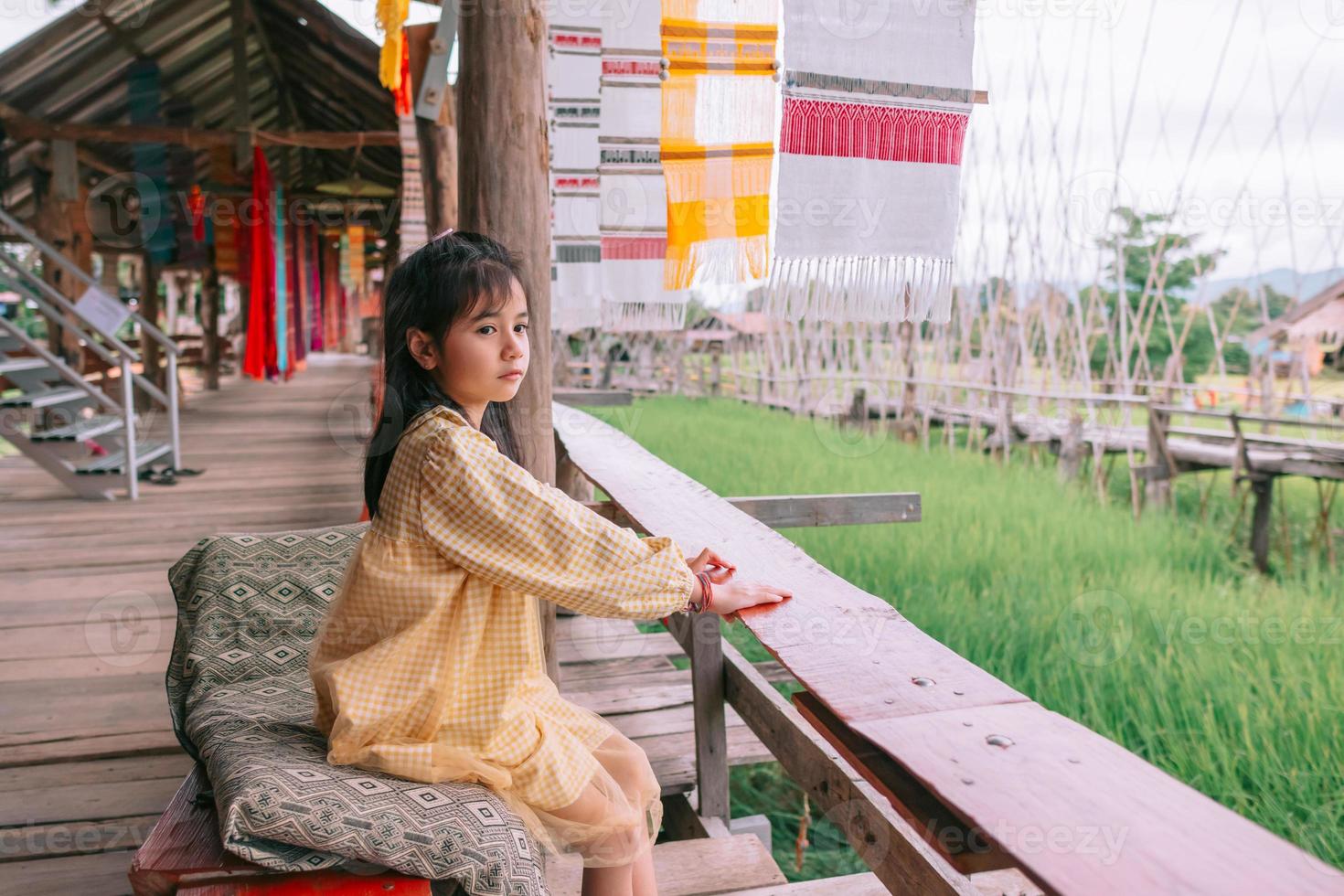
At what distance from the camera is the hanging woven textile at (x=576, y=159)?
2.66 metres

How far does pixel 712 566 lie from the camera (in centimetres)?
149

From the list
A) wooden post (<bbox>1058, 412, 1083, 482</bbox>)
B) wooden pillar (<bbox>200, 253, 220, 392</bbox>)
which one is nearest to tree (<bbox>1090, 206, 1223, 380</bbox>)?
wooden post (<bbox>1058, 412, 1083, 482</bbox>)

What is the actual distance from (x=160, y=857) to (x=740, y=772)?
2.42 m

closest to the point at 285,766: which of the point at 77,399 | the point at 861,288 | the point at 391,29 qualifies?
the point at 861,288

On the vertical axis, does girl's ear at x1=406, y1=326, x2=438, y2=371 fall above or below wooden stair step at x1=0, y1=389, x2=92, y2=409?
above

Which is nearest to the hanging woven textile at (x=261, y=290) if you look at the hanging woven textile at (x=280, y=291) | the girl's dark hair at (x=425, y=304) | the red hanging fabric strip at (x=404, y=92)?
the hanging woven textile at (x=280, y=291)

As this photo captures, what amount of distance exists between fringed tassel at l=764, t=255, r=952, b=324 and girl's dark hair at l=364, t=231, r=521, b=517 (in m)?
0.94

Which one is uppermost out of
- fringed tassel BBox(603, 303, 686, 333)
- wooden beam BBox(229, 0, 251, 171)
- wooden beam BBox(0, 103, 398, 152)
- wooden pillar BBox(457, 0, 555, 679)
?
wooden beam BBox(229, 0, 251, 171)

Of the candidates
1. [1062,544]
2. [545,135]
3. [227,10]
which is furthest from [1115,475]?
[227,10]

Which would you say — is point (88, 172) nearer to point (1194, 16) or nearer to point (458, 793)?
point (1194, 16)

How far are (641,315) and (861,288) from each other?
0.71 meters

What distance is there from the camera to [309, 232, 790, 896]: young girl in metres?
1.26

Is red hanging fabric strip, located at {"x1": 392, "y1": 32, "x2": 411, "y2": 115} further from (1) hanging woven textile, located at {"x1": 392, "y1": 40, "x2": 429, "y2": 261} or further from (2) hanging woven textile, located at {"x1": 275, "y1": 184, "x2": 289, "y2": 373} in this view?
(2) hanging woven textile, located at {"x1": 275, "y1": 184, "x2": 289, "y2": 373}

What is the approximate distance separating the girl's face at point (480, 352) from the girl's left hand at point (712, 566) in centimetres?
37
